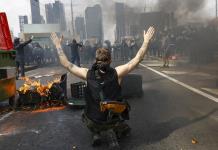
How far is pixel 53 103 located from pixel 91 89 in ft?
14.4

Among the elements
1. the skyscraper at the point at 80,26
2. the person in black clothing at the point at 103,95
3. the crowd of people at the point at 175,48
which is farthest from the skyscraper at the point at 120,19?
the person in black clothing at the point at 103,95

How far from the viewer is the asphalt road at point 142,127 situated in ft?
19.2

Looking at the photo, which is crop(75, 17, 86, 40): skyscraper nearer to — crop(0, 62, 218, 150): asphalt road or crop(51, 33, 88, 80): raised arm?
crop(0, 62, 218, 150): asphalt road

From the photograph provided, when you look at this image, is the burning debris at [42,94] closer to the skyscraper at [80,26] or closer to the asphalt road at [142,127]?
the asphalt road at [142,127]

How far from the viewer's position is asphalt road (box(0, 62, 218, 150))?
5.87 metres

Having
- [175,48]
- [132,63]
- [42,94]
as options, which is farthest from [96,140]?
[175,48]

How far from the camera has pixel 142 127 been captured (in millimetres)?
6926

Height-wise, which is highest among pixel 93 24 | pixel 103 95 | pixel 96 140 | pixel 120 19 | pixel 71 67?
pixel 120 19

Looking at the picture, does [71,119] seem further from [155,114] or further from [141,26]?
[141,26]

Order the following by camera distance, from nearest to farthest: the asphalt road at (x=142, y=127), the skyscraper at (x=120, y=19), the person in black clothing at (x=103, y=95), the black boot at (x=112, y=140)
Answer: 1. the black boot at (x=112, y=140)
2. the person in black clothing at (x=103, y=95)
3. the asphalt road at (x=142, y=127)
4. the skyscraper at (x=120, y=19)

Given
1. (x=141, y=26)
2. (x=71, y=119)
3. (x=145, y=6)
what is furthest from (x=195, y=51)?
(x=141, y=26)

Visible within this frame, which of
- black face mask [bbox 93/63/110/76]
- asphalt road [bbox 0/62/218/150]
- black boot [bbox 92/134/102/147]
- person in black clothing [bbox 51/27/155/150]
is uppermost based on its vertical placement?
black face mask [bbox 93/63/110/76]

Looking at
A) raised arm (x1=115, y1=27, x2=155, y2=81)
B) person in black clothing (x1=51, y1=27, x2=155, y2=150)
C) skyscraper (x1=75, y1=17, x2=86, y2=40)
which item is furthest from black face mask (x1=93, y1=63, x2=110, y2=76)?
skyscraper (x1=75, y1=17, x2=86, y2=40)

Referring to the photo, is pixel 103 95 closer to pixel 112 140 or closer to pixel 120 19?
pixel 112 140
